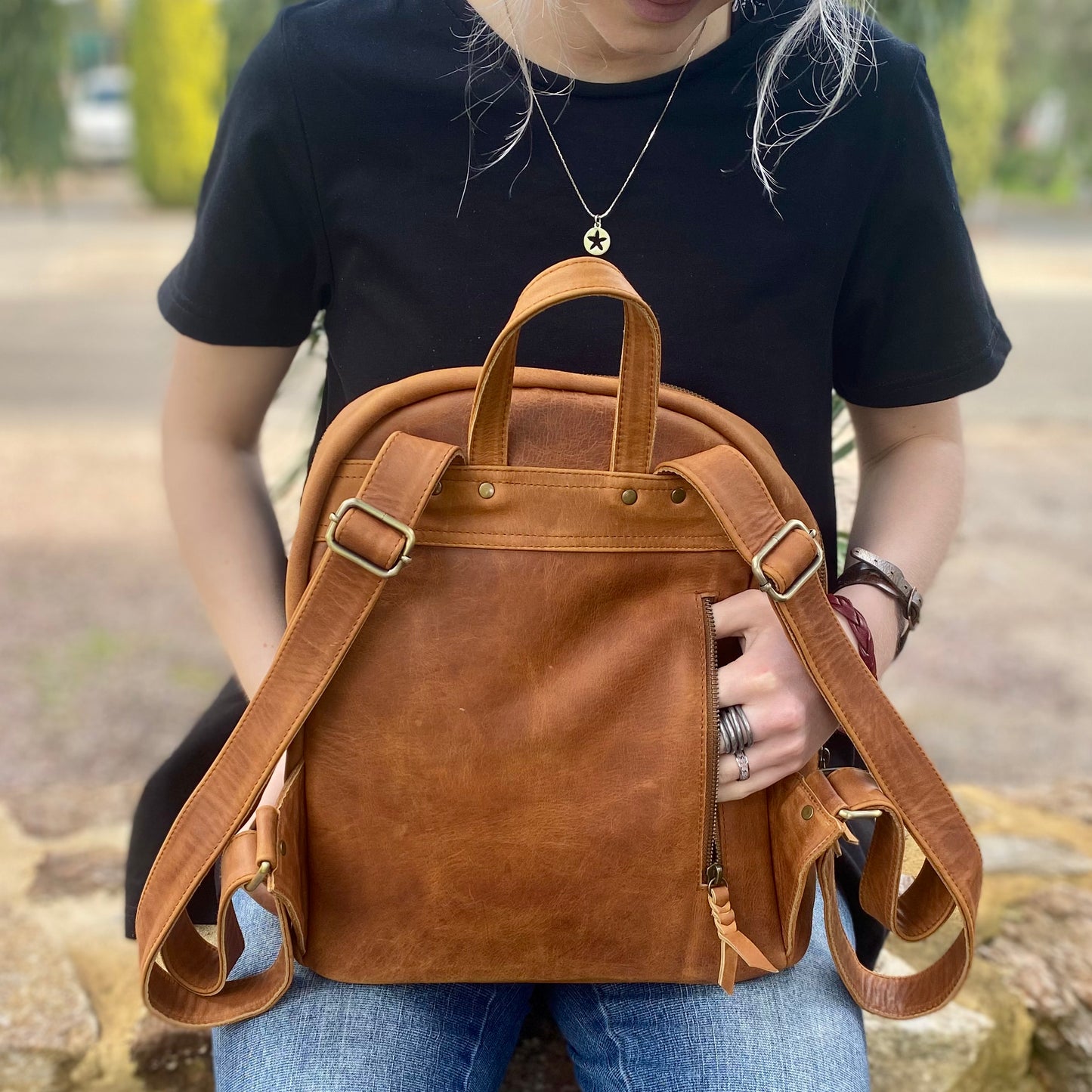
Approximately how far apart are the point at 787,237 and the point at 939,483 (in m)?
0.33

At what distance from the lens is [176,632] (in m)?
4.11

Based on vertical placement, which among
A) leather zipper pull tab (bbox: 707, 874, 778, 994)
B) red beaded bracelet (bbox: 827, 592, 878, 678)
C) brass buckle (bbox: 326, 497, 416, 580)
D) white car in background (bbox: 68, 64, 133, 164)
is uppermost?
brass buckle (bbox: 326, 497, 416, 580)

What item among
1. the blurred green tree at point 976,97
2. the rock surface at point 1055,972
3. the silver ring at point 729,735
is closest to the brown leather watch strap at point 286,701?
the silver ring at point 729,735

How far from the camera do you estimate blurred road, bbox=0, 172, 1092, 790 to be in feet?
11.1

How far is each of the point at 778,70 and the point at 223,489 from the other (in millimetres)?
775

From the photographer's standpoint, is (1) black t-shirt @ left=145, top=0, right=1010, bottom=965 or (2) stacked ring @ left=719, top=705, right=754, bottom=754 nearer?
(2) stacked ring @ left=719, top=705, right=754, bottom=754

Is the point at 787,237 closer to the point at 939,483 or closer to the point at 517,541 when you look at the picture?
the point at 939,483

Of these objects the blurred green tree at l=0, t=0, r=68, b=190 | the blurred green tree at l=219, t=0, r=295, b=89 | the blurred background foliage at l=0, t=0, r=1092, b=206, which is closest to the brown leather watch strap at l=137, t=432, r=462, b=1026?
the blurred green tree at l=219, t=0, r=295, b=89

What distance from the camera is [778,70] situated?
4.05 ft

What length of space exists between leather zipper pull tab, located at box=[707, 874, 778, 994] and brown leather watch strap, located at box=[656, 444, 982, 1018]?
94 millimetres


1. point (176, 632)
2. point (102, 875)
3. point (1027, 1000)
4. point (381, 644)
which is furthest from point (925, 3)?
point (176, 632)

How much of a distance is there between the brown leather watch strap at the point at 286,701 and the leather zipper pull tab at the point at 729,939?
38 centimetres

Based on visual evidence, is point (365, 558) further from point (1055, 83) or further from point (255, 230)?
point (1055, 83)

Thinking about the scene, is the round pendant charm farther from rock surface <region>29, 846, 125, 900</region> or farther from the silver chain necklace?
rock surface <region>29, 846, 125, 900</region>
